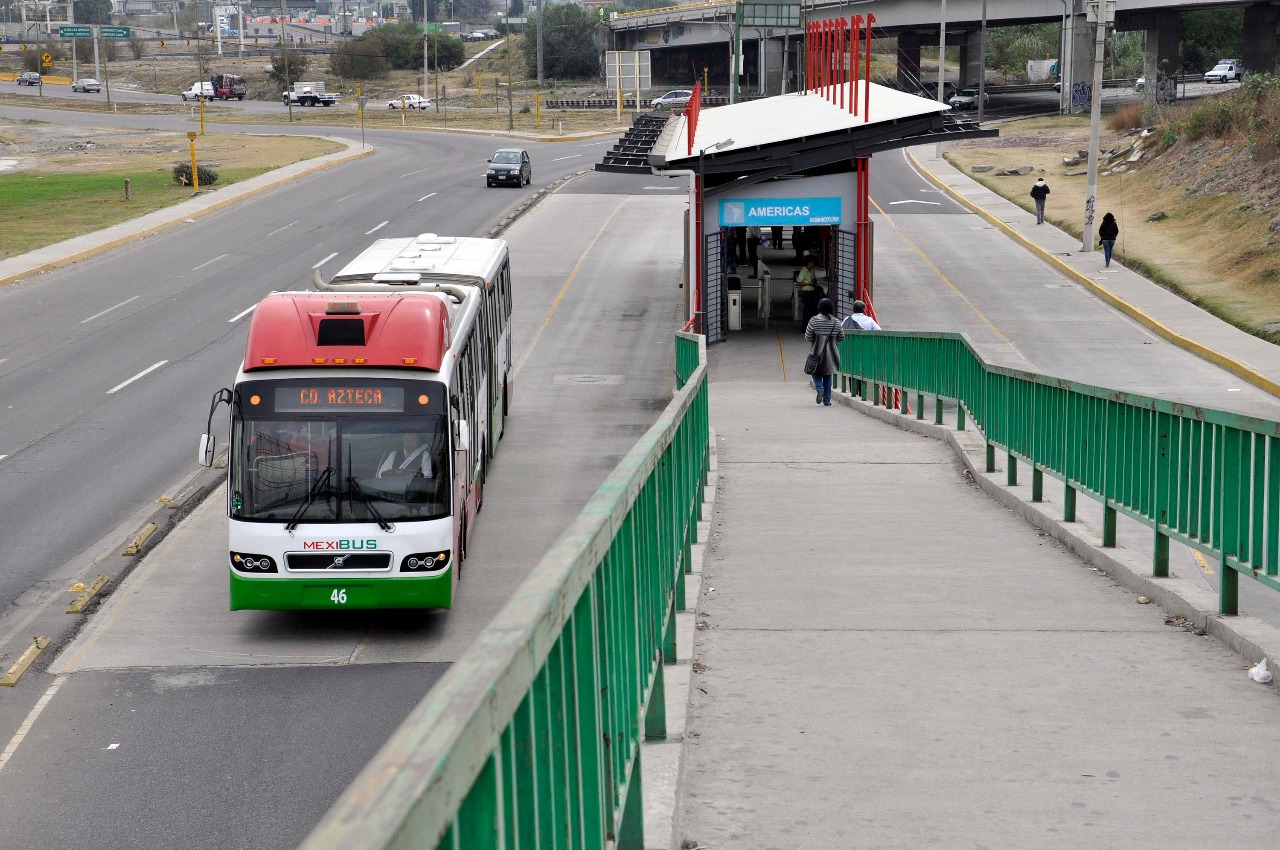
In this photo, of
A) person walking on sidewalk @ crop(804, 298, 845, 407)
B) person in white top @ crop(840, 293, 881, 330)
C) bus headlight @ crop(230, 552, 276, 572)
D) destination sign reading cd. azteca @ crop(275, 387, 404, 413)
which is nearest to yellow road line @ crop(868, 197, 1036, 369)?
person in white top @ crop(840, 293, 881, 330)

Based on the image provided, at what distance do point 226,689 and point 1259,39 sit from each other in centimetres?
9397

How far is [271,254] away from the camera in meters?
45.0

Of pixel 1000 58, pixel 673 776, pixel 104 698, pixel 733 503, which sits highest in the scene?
pixel 1000 58

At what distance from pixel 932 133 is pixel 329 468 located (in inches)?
920

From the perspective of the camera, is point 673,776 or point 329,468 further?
point 329,468

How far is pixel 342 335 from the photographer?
45.3 ft

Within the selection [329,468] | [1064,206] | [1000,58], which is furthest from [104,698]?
[1000,58]

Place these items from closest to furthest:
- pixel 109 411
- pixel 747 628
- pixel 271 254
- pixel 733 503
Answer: pixel 747 628
pixel 733 503
pixel 109 411
pixel 271 254

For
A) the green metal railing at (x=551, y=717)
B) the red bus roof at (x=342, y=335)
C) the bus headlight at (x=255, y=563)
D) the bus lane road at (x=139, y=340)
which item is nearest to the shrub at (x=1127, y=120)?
the bus lane road at (x=139, y=340)

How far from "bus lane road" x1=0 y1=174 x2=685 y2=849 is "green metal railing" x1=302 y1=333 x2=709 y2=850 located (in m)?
5.27

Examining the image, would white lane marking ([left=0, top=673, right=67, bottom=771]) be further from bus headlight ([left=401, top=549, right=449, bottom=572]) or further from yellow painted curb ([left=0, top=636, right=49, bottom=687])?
bus headlight ([left=401, top=549, right=449, bottom=572])

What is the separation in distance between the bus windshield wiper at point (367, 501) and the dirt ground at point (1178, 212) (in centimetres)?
2465

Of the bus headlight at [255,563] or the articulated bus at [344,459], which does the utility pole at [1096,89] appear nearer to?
the articulated bus at [344,459]

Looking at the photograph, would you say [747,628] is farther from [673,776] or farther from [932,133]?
[932,133]
